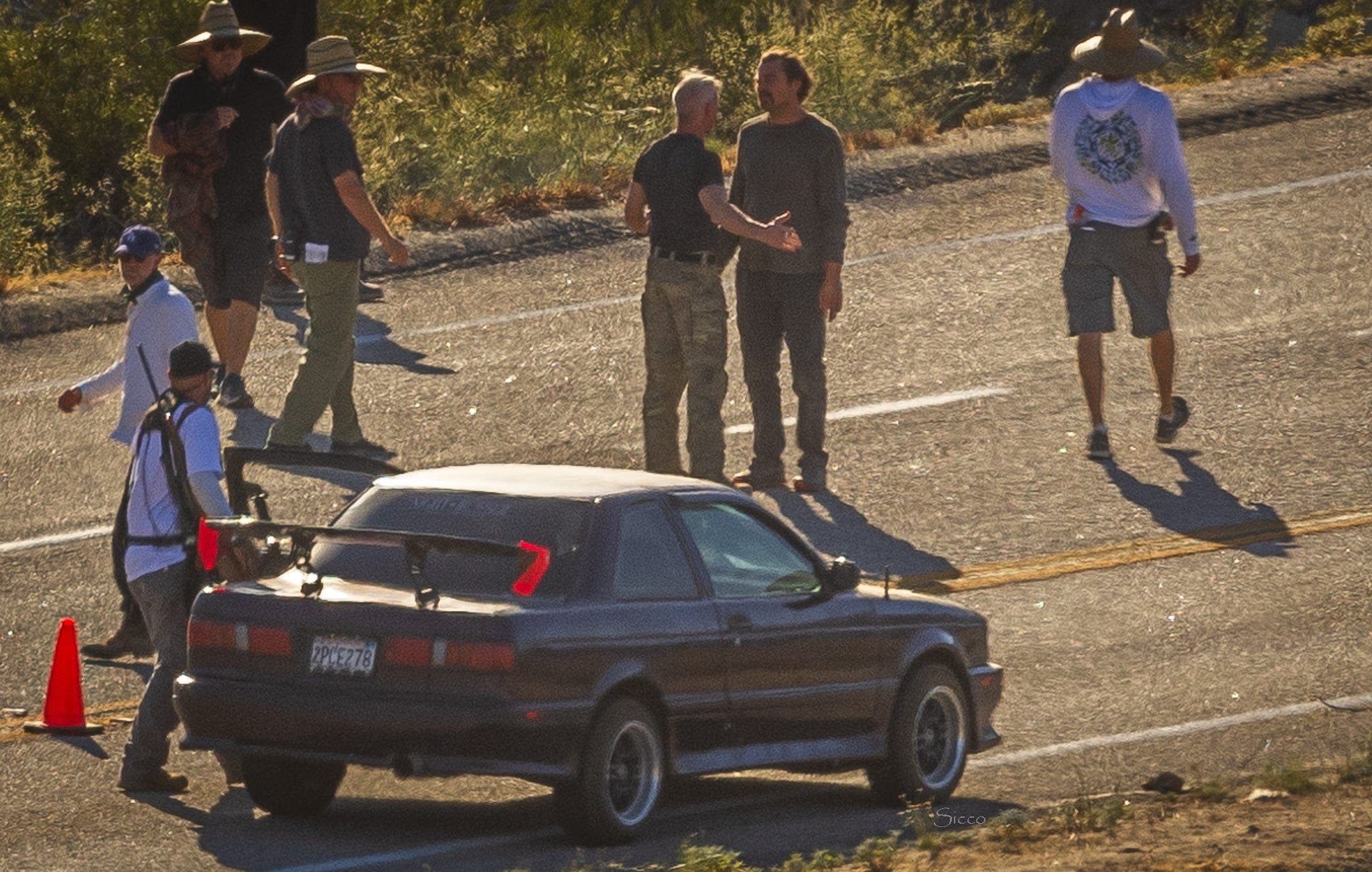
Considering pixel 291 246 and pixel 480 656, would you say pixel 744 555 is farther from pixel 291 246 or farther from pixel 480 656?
pixel 291 246

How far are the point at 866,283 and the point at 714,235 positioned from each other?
4422 mm

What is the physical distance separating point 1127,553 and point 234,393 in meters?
5.54

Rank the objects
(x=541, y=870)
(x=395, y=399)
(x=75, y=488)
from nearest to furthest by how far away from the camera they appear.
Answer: (x=541, y=870)
(x=75, y=488)
(x=395, y=399)

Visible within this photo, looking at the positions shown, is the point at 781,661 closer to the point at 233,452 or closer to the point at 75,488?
the point at 233,452

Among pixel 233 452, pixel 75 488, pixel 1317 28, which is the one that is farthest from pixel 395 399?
pixel 1317 28

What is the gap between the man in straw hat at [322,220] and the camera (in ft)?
44.8

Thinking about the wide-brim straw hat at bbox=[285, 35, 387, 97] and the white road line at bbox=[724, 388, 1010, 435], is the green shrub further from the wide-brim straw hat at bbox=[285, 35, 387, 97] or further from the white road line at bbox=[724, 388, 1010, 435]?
the wide-brim straw hat at bbox=[285, 35, 387, 97]

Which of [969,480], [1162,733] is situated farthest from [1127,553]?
[1162,733]

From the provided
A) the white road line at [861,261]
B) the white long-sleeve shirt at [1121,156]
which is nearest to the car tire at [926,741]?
the white long-sleeve shirt at [1121,156]

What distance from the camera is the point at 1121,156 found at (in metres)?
14.1

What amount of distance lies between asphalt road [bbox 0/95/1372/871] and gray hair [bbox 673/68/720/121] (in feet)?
7.58

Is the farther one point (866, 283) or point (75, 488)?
point (866, 283)

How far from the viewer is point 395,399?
1572 cm

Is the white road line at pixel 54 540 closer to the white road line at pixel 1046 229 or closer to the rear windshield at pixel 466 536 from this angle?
the rear windshield at pixel 466 536
